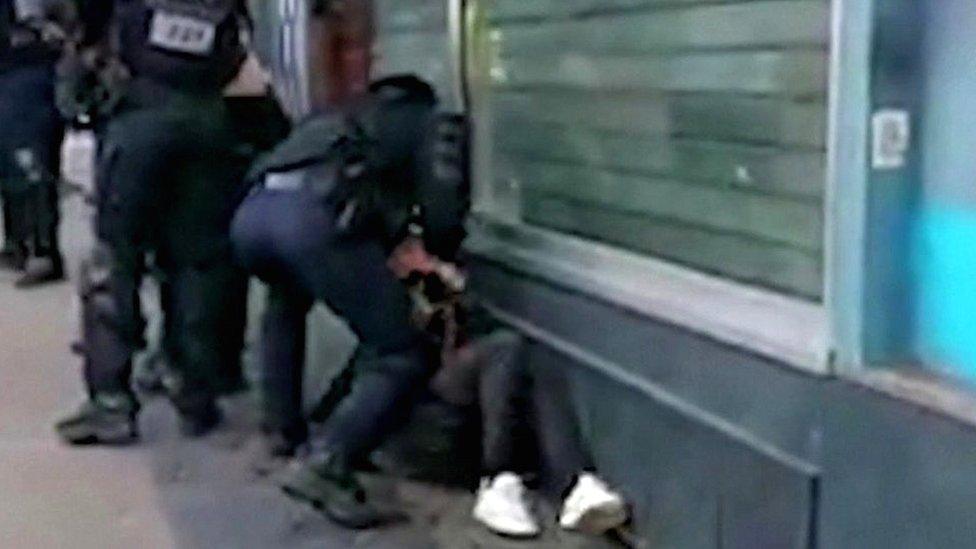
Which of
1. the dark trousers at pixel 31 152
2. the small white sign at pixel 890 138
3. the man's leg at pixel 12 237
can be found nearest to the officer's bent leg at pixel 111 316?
the dark trousers at pixel 31 152

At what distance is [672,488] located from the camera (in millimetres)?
4594

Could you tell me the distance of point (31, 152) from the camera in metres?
9.25

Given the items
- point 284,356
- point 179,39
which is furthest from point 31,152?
point 284,356

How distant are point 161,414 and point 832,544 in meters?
3.57

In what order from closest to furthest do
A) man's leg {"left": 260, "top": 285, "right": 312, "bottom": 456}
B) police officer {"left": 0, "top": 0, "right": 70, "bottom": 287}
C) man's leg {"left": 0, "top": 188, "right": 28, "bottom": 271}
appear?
man's leg {"left": 260, "top": 285, "right": 312, "bottom": 456}, police officer {"left": 0, "top": 0, "right": 70, "bottom": 287}, man's leg {"left": 0, "top": 188, "right": 28, "bottom": 271}

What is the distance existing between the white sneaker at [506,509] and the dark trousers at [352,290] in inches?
14.5

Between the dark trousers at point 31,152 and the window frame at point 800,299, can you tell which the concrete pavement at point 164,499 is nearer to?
the window frame at point 800,299

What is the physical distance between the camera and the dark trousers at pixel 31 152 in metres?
9.03

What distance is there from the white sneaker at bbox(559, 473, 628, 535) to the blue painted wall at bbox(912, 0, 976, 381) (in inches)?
51.9

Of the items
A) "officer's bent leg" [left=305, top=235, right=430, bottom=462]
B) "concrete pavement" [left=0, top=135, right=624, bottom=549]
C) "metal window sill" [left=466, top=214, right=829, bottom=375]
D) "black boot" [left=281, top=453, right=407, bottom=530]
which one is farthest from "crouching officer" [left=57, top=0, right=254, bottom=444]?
"black boot" [left=281, top=453, right=407, bottom=530]

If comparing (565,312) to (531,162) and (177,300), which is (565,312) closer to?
(531,162)

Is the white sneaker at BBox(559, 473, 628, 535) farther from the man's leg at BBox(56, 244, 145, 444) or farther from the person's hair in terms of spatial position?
the man's leg at BBox(56, 244, 145, 444)

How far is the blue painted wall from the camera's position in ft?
11.8

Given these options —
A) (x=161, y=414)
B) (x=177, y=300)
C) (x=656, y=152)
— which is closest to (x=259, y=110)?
(x=177, y=300)
